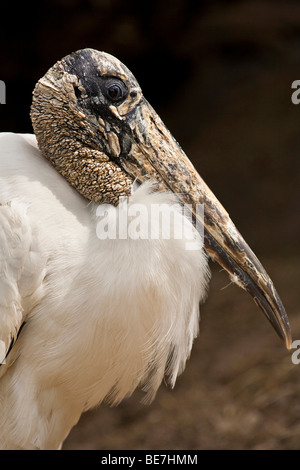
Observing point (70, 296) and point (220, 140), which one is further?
point (220, 140)

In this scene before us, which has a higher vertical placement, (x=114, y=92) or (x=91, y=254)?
(x=114, y=92)

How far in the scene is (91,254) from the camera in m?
2.23

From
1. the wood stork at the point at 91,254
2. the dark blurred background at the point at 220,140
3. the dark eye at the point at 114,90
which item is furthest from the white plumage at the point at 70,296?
the dark blurred background at the point at 220,140

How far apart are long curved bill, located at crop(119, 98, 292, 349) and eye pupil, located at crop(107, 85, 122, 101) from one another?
8 cm

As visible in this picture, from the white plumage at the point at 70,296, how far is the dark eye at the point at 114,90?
0.31 meters

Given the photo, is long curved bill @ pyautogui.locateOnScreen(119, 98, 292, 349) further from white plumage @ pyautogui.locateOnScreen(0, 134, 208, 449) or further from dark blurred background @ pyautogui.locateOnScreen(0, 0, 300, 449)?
dark blurred background @ pyautogui.locateOnScreen(0, 0, 300, 449)

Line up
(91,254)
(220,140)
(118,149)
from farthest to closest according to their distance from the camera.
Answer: (220,140) < (118,149) < (91,254)

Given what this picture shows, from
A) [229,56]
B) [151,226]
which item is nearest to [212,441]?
[151,226]

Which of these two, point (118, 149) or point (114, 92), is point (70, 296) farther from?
point (114, 92)

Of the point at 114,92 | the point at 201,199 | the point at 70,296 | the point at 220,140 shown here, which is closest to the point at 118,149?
the point at 114,92

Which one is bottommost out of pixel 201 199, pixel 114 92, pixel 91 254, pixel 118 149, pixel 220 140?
pixel 220 140

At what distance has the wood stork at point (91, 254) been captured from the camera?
222 centimetres

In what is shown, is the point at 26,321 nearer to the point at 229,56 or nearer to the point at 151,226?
the point at 151,226

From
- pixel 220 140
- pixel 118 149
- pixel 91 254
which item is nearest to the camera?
pixel 91 254
